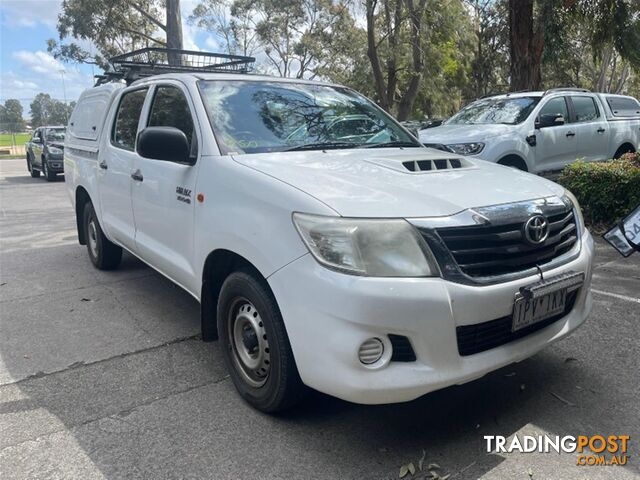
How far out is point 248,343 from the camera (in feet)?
9.65

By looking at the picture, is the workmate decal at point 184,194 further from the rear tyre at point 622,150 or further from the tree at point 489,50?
the tree at point 489,50

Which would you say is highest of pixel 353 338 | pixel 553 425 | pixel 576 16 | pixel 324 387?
pixel 576 16

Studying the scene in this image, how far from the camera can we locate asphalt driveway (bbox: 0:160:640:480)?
2.53 meters

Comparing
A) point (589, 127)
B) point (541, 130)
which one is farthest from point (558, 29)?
point (541, 130)

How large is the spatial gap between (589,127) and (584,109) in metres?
0.34

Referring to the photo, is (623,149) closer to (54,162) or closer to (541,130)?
(541,130)

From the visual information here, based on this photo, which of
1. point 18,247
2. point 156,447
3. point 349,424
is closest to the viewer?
point 156,447

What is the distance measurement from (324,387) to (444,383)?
531mm

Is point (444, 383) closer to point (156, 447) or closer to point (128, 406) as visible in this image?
point (156, 447)

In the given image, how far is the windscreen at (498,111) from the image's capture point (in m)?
8.52

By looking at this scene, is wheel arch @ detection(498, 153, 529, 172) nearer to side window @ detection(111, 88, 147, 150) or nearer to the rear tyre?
the rear tyre

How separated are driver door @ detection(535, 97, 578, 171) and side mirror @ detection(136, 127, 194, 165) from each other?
661 centimetres

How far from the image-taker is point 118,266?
600cm

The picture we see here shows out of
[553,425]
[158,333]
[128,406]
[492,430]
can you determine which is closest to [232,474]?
[128,406]
